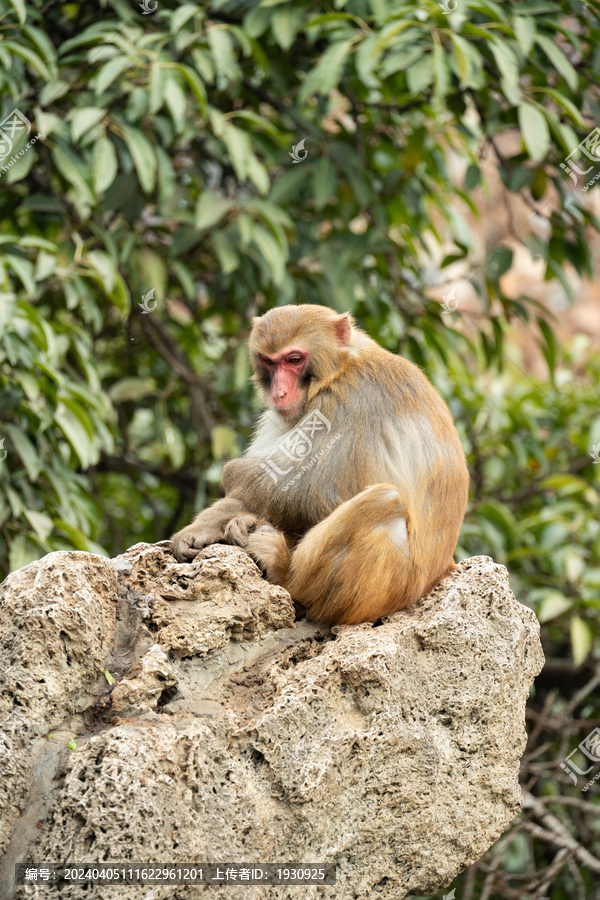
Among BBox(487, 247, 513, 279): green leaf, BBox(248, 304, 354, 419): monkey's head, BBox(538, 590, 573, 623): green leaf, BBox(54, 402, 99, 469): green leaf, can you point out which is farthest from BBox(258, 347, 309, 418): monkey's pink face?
BBox(538, 590, 573, 623): green leaf

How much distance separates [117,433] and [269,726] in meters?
4.26

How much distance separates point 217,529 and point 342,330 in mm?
1053

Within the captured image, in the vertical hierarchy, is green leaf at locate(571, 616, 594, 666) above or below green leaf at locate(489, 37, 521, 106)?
below

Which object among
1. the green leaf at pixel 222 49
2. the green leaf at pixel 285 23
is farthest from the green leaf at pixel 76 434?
the green leaf at pixel 285 23

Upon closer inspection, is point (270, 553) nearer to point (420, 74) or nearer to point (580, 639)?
point (420, 74)

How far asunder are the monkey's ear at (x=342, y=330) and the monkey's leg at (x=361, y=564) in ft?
2.71

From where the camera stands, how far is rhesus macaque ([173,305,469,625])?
3.52 m

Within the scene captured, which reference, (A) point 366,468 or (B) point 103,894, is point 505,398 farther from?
(B) point 103,894

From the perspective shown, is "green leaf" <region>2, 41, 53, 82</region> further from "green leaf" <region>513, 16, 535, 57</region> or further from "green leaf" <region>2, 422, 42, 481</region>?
"green leaf" <region>513, 16, 535, 57</region>

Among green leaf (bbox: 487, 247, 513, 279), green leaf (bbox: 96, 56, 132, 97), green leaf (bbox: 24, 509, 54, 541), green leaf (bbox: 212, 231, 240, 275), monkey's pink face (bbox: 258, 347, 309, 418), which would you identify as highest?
green leaf (bbox: 96, 56, 132, 97)

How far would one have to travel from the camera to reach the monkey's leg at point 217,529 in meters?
3.66

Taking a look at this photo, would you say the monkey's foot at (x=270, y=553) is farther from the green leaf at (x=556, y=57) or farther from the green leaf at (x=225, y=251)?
the green leaf at (x=556, y=57)

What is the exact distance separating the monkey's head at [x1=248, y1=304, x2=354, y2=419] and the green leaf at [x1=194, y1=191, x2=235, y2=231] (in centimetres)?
144

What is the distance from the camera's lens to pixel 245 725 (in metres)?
3.01
